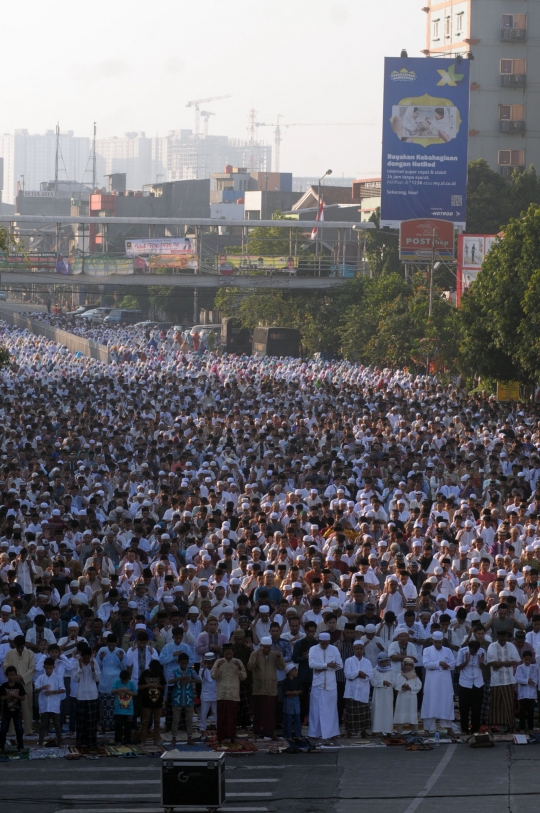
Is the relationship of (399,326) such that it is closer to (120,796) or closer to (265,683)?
(265,683)

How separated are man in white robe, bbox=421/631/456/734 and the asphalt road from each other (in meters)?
0.37

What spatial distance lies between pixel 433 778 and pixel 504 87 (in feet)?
196

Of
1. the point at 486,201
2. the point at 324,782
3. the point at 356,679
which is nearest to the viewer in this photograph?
the point at 324,782

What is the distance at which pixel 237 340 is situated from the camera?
168ft

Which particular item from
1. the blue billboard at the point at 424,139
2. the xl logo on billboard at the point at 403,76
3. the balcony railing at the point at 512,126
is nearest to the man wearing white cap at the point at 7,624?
the blue billboard at the point at 424,139

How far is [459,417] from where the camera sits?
81.4 feet

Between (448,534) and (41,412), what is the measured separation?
1183cm

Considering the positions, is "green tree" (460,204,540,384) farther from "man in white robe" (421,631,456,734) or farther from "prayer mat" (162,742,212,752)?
"prayer mat" (162,742,212,752)

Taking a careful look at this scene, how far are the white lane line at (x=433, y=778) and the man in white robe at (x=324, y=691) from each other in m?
0.96

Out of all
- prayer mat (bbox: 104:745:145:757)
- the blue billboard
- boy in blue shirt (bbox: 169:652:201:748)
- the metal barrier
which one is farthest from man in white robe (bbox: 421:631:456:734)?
the blue billboard

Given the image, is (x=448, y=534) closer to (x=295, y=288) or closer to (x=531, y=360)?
(x=531, y=360)

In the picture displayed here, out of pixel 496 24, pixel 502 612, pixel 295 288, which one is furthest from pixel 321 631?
pixel 496 24

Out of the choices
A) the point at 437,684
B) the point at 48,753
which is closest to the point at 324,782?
the point at 437,684

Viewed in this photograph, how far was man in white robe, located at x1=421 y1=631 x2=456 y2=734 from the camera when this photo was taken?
1137cm
